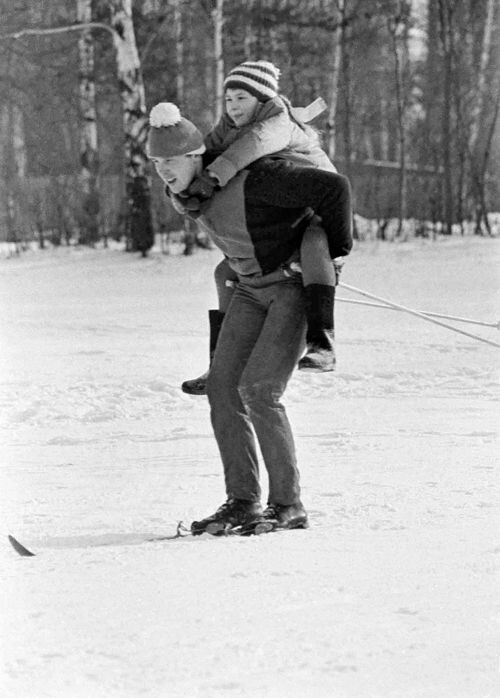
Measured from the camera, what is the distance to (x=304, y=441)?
604cm

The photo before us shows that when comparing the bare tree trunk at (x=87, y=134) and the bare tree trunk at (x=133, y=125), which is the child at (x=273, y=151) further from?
the bare tree trunk at (x=87, y=134)

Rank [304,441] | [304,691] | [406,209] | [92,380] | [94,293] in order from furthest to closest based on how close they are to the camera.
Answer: [406,209], [94,293], [92,380], [304,441], [304,691]

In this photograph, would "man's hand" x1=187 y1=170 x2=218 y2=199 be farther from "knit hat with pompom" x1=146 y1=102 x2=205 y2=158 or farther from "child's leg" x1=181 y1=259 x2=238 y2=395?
"child's leg" x1=181 y1=259 x2=238 y2=395

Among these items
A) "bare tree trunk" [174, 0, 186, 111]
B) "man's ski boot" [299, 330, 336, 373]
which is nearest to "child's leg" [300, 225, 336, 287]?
"man's ski boot" [299, 330, 336, 373]

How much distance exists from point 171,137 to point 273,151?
0.34 metres

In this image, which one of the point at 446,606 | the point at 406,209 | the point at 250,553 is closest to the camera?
the point at 446,606

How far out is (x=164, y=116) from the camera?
13.6ft

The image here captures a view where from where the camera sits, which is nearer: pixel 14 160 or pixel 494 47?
pixel 494 47

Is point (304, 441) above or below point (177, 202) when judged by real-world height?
below

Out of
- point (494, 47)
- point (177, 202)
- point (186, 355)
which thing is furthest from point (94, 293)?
point (494, 47)

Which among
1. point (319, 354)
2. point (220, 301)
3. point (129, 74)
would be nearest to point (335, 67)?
point (129, 74)

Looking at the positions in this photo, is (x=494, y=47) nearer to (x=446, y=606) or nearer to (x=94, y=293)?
(x=94, y=293)

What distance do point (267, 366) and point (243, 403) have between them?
172mm

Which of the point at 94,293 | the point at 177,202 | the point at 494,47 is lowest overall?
the point at 94,293
